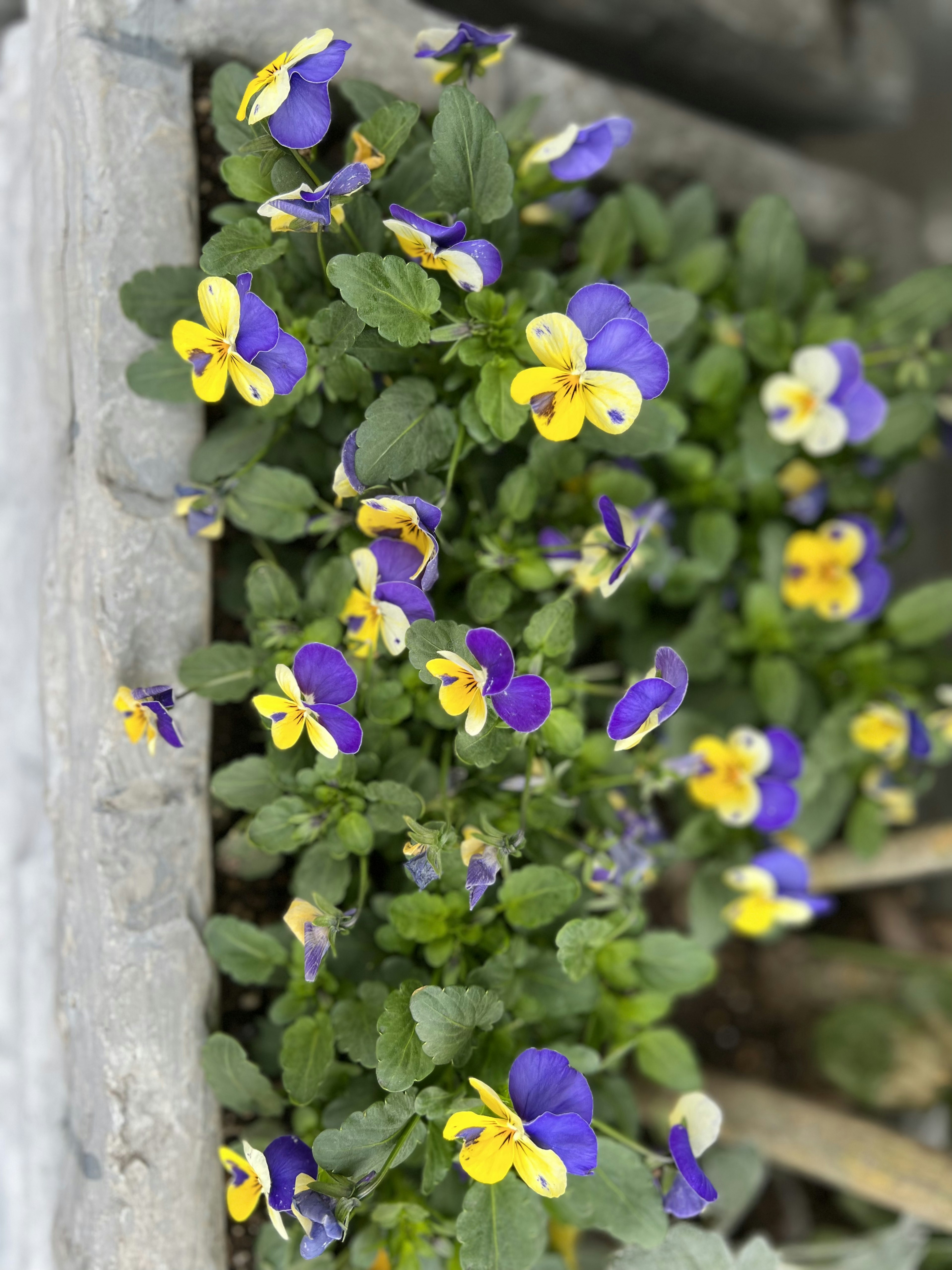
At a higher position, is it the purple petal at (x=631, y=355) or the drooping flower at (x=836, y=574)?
the purple petal at (x=631, y=355)

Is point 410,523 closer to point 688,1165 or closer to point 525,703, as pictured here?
point 525,703

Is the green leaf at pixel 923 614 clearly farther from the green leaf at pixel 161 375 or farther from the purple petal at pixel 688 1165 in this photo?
the green leaf at pixel 161 375

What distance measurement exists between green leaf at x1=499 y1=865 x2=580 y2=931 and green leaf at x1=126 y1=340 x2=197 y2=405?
0.64 metres

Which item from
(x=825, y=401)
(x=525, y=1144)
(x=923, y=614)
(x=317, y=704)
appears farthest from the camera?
Result: (x=923, y=614)

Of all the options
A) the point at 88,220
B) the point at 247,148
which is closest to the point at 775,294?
the point at 247,148

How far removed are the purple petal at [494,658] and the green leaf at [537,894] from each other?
0.75ft

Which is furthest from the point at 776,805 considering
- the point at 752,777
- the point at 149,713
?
the point at 149,713

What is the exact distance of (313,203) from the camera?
33.9 inches

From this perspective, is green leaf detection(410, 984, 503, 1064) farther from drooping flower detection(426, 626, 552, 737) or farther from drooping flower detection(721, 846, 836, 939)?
drooping flower detection(721, 846, 836, 939)

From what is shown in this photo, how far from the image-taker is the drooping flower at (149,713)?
0.95 meters

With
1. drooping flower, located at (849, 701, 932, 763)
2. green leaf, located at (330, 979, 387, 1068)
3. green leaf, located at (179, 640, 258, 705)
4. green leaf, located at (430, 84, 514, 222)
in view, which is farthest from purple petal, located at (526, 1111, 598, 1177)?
green leaf, located at (430, 84, 514, 222)

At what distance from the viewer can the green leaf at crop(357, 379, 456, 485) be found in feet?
3.12

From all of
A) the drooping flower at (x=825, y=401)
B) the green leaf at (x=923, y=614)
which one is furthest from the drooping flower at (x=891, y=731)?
the drooping flower at (x=825, y=401)

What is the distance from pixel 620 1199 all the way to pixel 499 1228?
163mm
